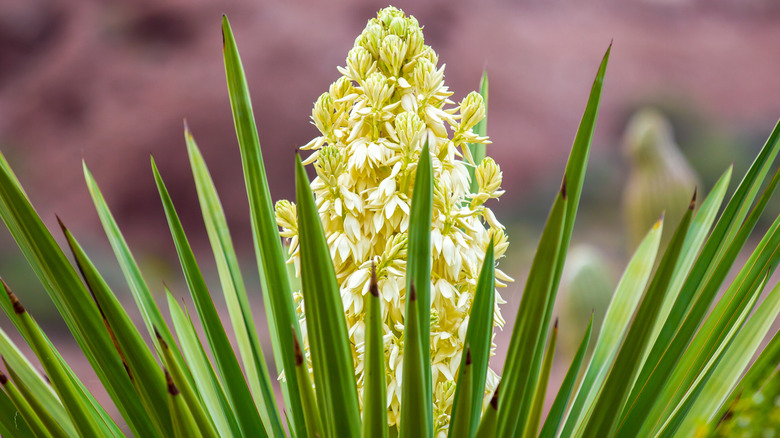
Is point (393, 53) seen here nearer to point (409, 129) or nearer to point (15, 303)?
point (409, 129)

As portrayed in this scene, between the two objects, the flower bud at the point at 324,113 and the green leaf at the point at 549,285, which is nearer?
the green leaf at the point at 549,285

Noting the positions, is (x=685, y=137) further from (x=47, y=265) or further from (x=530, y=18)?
(x=47, y=265)

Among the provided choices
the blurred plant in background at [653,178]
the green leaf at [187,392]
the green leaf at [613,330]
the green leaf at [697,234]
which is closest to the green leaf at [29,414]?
the green leaf at [187,392]

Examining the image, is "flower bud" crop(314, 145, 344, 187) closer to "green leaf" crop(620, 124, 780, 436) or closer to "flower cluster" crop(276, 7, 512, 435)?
"flower cluster" crop(276, 7, 512, 435)

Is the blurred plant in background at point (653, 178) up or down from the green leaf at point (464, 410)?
up

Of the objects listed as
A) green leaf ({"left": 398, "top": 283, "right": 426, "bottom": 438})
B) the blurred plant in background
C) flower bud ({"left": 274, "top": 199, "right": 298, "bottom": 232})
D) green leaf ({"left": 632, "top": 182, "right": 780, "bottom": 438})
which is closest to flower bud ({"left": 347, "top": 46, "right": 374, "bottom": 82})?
flower bud ({"left": 274, "top": 199, "right": 298, "bottom": 232})

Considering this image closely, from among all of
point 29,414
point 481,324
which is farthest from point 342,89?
point 29,414

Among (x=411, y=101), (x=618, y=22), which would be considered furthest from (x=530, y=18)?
(x=411, y=101)

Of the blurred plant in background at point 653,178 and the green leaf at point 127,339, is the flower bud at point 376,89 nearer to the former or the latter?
the green leaf at point 127,339
